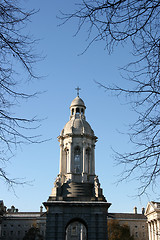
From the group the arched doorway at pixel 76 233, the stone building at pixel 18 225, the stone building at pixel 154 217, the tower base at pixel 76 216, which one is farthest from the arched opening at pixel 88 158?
the stone building at pixel 18 225

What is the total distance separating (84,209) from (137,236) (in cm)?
5814

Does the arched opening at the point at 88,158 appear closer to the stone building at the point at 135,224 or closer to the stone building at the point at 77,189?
the stone building at the point at 77,189

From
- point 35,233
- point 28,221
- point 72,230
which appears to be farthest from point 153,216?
point 28,221

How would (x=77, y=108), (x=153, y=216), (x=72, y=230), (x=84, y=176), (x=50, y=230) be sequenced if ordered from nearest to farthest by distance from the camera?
1. (x=50, y=230)
2. (x=84, y=176)
3. (x=77, y=108)
4. (x=72, y=230)
5. (x=153, y=216)

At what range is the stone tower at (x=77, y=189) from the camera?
30.2m

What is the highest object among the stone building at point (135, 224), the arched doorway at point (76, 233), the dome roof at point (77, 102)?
the dome roof at point (77, 102)

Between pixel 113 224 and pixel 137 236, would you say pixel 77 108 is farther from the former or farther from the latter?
pixel 137 236

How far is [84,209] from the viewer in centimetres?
3091

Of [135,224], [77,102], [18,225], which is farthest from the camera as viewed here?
[135,224]

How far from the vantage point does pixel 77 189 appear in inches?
1289

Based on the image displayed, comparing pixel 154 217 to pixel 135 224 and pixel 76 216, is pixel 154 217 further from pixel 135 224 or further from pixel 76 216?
pixel 76 216

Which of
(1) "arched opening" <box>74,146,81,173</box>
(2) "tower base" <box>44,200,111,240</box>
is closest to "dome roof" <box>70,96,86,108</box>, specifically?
(1) "arched opening" <box>74,146,81,173</box>

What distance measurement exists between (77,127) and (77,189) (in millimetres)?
8128

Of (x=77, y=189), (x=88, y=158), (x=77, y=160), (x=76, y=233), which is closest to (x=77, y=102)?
(x=88, y=158)
